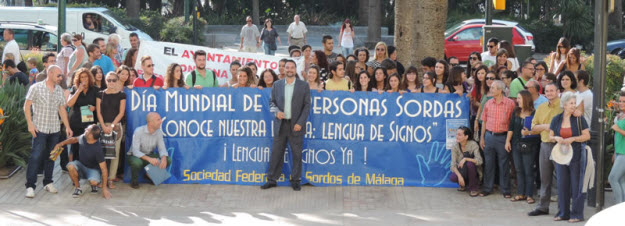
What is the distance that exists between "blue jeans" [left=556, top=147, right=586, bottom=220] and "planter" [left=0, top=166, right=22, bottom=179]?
6672 millimetres

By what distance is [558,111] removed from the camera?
417 inches

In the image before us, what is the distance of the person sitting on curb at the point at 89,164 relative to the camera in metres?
11.1

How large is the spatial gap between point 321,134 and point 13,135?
3.93 m

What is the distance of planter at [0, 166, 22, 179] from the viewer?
12062mm

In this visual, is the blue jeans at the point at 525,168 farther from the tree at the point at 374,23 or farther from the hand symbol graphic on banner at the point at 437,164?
the tree at the point at 374,23

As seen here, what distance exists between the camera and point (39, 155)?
11.2m

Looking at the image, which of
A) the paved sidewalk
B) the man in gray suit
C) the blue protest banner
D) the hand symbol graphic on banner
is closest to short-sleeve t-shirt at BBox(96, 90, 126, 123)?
the blue protest banner

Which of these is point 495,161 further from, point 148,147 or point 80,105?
point 80,105

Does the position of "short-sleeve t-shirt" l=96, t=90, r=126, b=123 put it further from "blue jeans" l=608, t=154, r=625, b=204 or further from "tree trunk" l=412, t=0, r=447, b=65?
"blue jeans" l=608, t=154, r=625, b=204

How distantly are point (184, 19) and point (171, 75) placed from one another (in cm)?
2250

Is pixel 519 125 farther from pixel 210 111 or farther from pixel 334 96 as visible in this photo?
pixel 210 111

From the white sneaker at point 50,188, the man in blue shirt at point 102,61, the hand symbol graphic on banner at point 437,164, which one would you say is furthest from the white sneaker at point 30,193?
the hand symbol graphic on banner at point 437,164

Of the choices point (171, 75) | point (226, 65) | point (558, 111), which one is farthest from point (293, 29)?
point (558, 111)

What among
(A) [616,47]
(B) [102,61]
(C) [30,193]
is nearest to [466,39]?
(A) [616,47]
